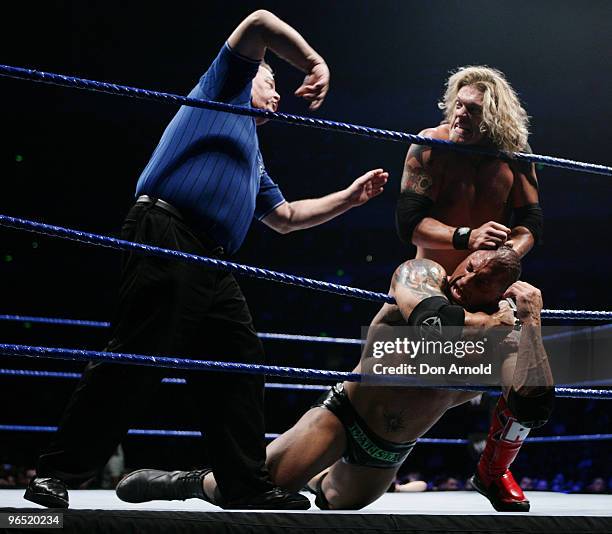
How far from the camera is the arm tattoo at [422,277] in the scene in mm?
1521

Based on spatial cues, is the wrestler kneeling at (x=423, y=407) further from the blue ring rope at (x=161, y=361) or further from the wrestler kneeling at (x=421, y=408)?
the blue ring rope at (x=161, y=361)

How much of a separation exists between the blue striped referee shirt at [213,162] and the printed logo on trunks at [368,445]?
0.48m

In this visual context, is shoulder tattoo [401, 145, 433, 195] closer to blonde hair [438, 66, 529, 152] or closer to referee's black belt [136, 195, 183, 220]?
blonde hair [438, 66, 529, 152]

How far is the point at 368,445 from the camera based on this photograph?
171 cm

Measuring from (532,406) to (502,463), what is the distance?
196 millimetres

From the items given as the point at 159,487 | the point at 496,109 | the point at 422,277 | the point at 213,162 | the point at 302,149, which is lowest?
the point at 159,487

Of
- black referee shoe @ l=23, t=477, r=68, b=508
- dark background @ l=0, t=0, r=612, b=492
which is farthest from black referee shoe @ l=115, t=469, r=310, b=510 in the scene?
dark background @ l=0, t=0, r=612, b=492

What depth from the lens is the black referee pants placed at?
4.55ft

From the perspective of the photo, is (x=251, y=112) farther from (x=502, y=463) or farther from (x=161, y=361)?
(x=502, y=463)

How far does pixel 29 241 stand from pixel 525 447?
3.91m

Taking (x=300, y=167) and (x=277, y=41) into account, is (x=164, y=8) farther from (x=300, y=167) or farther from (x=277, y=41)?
(x=277, y=41)

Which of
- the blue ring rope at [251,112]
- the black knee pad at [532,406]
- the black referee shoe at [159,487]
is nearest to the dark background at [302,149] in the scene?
the blue ring rope at [251,112]

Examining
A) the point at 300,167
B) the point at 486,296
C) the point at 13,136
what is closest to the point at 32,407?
the point at 13,136

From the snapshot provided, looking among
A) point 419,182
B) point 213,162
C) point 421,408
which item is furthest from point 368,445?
point 213,162
